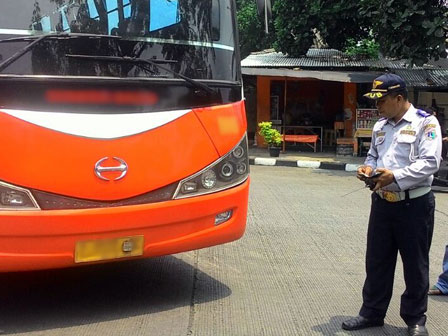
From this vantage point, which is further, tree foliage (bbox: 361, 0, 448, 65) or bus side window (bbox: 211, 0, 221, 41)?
tree foliage (bbox: 361, 0, 448, 65)

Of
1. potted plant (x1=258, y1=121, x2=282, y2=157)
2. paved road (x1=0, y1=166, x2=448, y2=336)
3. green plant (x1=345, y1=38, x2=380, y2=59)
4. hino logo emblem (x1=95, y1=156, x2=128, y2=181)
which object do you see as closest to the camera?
hino logo emblem (x1=95, y1=156, x2=128, y2=181)

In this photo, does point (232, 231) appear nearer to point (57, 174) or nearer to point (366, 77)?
point (57, 174)

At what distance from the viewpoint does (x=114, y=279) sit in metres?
4.80

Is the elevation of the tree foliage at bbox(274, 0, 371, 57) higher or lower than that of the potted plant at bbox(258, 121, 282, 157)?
higher

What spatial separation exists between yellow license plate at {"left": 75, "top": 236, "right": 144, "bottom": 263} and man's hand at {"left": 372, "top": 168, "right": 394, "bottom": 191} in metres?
1.60

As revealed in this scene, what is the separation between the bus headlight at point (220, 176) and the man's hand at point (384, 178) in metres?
1.13

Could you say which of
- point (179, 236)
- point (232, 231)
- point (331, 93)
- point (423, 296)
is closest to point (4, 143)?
point (179, 236)

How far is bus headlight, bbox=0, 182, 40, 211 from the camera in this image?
3322 millimetres

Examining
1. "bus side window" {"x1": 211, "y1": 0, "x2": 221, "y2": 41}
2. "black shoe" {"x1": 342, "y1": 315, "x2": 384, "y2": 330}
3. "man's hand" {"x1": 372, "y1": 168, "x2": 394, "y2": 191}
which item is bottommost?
"black shoe" {"x1": 342, "y1": 315, "x2": 384, "y2": 330}

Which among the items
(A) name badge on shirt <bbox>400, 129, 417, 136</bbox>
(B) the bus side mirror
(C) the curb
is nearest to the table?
(C) the curb

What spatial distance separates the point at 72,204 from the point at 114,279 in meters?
1.52

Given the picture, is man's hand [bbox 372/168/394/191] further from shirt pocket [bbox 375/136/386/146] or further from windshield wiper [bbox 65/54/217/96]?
windshield wiper [bbox 65/54/217/96]

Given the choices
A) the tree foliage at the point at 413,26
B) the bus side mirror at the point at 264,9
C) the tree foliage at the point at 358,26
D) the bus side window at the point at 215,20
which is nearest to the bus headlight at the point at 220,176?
the bus side window at the point at 215,20

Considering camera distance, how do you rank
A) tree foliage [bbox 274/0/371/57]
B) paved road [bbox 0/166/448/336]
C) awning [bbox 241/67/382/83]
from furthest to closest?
tree foliage [bbox 274/0/371/57] → awning [bbox 241/67/382/83] → paved road [bbox 0/166/448/336]
